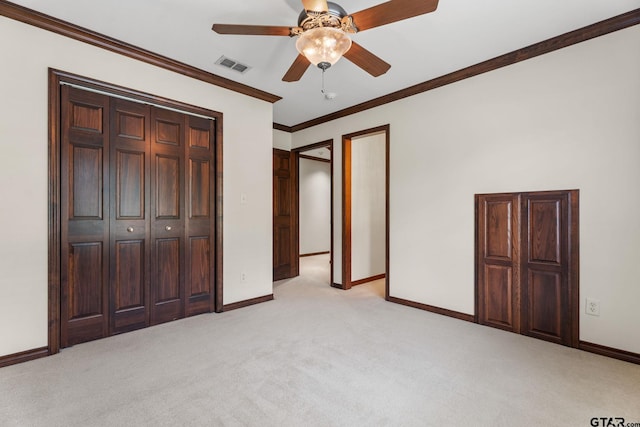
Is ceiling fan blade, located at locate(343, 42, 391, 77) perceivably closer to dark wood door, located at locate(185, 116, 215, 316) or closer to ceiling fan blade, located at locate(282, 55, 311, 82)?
ceiling fan blade, located at locate(282, 55, 311, 82)

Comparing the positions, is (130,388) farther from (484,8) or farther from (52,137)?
(484,8)

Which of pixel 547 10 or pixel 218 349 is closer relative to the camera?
pixel 547 10

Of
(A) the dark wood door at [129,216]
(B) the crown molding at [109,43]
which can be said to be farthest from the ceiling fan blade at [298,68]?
(A) the dark wood door at [129,216]

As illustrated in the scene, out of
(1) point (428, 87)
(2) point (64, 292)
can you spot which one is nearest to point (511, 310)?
(1) point (428, 87)

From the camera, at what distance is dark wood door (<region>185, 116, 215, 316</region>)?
3305mm

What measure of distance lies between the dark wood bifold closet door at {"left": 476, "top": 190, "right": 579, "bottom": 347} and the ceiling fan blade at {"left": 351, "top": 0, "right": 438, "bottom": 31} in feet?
6.68

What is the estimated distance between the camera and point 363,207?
4.91 meters

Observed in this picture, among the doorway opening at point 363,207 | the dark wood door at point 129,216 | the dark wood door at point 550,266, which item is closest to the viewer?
the dark wood door at point 550,266

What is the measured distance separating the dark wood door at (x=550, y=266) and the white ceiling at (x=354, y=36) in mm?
1415

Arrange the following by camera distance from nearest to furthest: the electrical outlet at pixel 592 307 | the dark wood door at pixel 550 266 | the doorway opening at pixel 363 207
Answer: the electrical outlet at pixel 592 307 → the dark wood door at pixel 550 266 → the doorway opening at pixel 363 207

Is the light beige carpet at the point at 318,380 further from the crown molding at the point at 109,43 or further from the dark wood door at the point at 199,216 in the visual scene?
the crown molding at the point at 109,43

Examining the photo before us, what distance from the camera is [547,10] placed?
2270mm

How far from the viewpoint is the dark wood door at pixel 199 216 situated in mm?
3305

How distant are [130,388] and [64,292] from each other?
3.78ft
